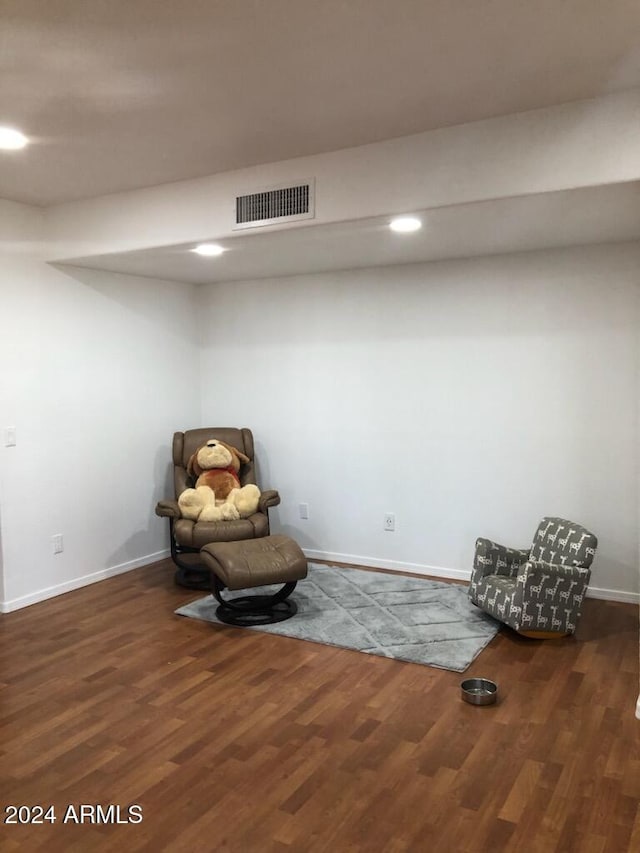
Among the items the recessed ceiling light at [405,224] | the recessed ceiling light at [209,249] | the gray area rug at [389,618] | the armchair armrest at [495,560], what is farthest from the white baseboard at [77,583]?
the recessed ceiling light at [405,224]

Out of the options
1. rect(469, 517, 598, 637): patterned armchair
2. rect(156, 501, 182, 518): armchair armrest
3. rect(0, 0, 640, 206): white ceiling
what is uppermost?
rect(0, 0, 640, 206): white ceiling

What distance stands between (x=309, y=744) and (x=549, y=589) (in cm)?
150

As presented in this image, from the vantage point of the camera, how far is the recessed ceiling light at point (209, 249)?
3.73m

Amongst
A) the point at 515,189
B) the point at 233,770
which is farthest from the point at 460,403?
the point at 233,770

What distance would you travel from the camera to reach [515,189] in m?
2.76

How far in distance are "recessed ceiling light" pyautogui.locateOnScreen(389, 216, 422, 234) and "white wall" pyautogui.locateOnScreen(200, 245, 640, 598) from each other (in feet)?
3.71

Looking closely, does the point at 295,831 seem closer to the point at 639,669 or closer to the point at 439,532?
the point at 639,669

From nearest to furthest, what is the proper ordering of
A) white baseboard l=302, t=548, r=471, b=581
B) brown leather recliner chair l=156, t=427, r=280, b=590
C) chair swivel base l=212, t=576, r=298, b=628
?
chair swivel base l=212, t=576, r=298, b=628
brown leather recliner chair l=156, t=427, r=280, b=590
white baseboard l=302, t=548, r=471, b=581

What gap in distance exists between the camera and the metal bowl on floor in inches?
115

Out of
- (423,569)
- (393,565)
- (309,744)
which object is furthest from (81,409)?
(309,744)

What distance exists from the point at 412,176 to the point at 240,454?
264 centimetres

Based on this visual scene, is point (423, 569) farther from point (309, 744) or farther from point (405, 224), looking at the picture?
point (405, 224)

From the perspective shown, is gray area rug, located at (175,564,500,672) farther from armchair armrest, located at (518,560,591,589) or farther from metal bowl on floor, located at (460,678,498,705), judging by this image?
armchair armrest, located at (518,560,591,589)

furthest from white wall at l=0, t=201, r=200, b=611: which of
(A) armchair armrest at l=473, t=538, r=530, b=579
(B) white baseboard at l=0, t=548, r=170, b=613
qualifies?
(A) armchair armrest at l=473, t=538, r=530, b=579
